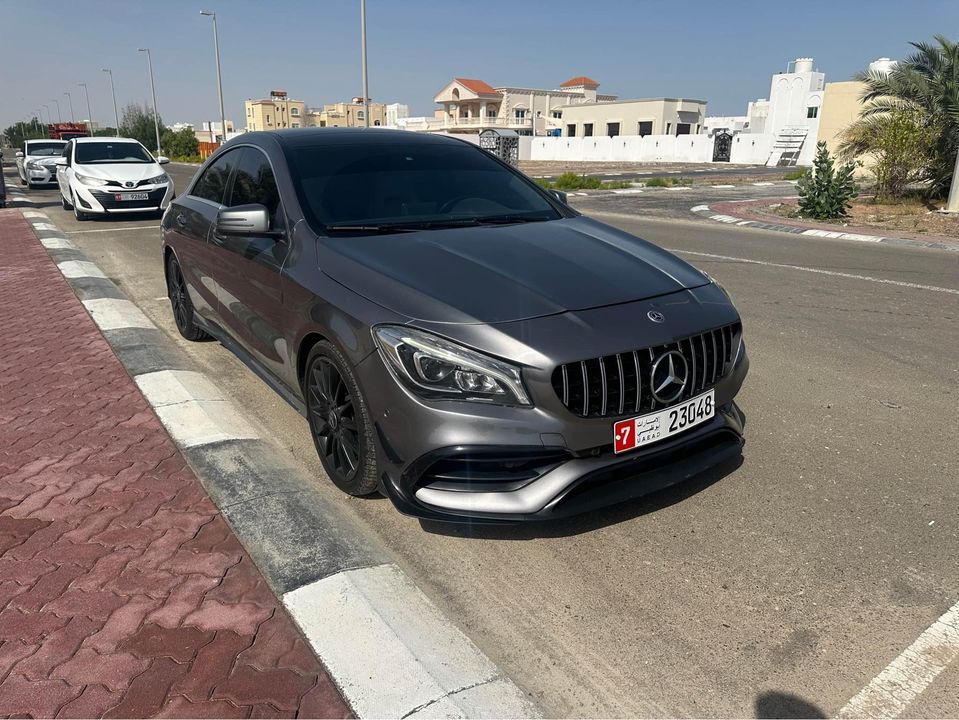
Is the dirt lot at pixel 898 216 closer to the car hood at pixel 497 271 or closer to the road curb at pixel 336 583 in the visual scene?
the car hood at pixel 497 271

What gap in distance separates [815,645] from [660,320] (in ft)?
4.04

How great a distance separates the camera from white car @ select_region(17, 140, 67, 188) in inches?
953

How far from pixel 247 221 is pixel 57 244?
9503 mm

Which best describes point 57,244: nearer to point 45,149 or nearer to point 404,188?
point 404,188

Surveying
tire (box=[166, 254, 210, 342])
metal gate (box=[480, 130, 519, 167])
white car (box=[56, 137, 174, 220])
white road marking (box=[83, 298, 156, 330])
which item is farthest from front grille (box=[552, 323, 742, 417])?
metal gate (box=[480, 130, 519, 167])

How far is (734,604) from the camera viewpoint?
2.54 m

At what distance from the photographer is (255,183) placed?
159 inches

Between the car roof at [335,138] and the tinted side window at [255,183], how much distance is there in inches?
4.6

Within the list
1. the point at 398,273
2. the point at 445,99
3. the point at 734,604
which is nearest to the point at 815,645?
the point at 734,604

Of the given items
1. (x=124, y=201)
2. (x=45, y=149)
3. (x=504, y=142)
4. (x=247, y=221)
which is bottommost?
(x=124, y=201)

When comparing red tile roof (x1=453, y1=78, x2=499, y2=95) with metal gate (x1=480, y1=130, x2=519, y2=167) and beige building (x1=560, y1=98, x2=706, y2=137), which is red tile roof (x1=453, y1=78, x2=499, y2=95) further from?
metal gate (x1=480, y1=130, x2=519, y2=167)

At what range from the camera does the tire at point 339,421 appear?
289 centimetres

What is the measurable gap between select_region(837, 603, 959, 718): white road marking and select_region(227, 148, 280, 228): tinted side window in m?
3.11

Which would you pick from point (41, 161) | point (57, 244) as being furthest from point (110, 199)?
point (41, 161)
